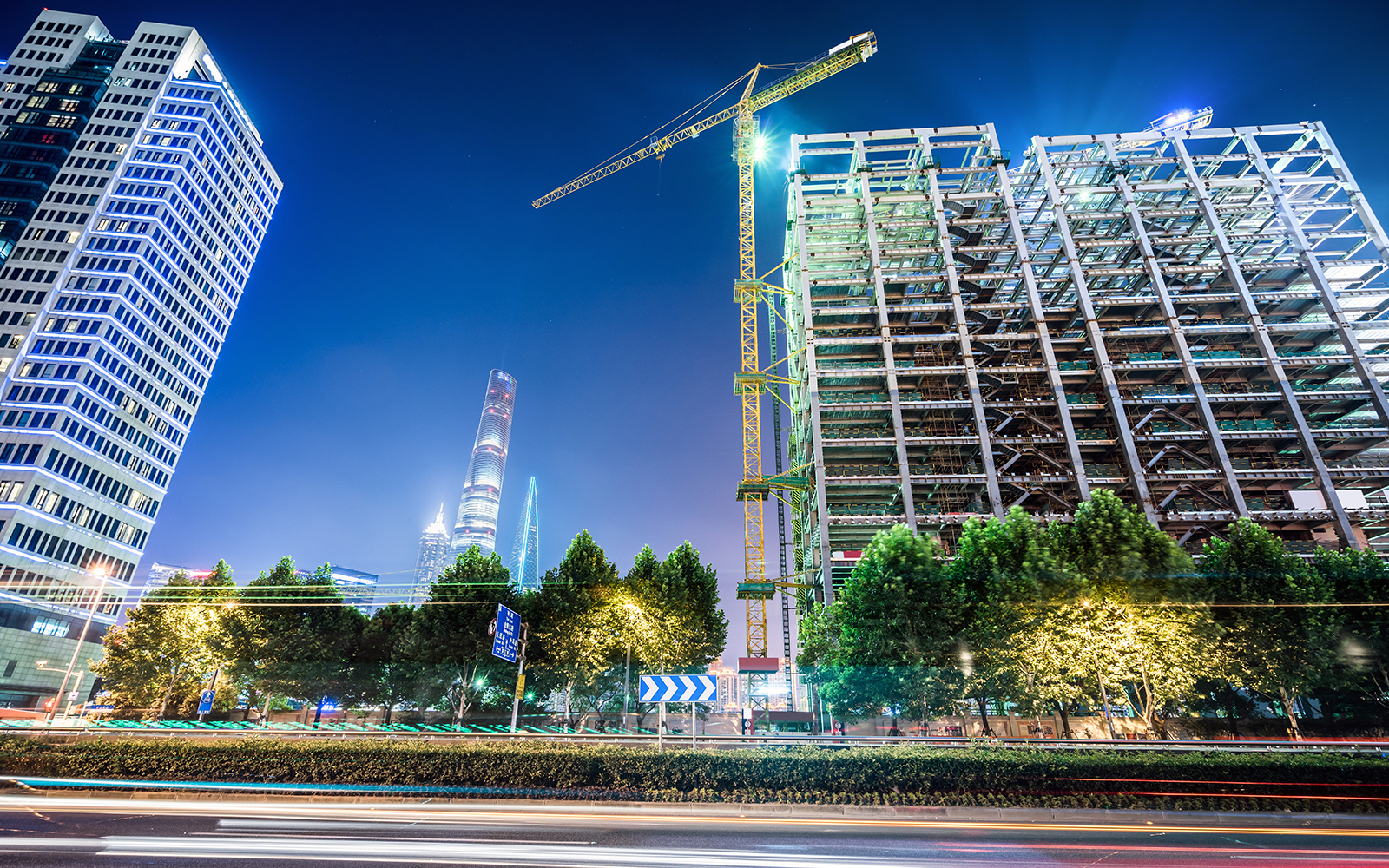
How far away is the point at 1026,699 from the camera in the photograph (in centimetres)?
3909

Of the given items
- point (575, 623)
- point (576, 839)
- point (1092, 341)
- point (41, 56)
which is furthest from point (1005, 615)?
point (41, 56)

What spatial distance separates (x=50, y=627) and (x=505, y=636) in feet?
288

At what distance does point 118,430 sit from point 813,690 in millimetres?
106371

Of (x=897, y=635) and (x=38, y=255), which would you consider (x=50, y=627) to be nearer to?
(x=38, y=255)

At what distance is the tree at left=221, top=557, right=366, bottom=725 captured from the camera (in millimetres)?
49250

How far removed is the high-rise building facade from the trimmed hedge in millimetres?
76469

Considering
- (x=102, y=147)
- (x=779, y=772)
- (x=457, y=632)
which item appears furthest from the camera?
(x=102, y=147)

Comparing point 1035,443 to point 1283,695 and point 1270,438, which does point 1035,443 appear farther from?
point 1283,695

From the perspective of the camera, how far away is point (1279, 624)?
39.7 m

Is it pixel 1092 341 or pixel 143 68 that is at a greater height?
pixel 143 68

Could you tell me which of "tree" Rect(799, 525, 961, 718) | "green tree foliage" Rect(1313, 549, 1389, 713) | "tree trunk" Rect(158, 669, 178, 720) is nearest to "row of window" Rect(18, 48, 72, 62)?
"tree trunk" Rect(158, 669, 178, 720)

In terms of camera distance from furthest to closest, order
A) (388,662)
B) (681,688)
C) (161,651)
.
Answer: (388,662), (161,651), (681,688)

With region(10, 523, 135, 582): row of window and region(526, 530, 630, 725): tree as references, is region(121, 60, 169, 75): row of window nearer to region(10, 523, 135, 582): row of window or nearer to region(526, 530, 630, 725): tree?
region(10, 523, 135, 582): row of window

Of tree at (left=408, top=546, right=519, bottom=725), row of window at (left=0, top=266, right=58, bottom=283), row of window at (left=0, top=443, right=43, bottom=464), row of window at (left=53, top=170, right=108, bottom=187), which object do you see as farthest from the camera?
row of window at (left=53, top=170, right=108, bottom=187)
